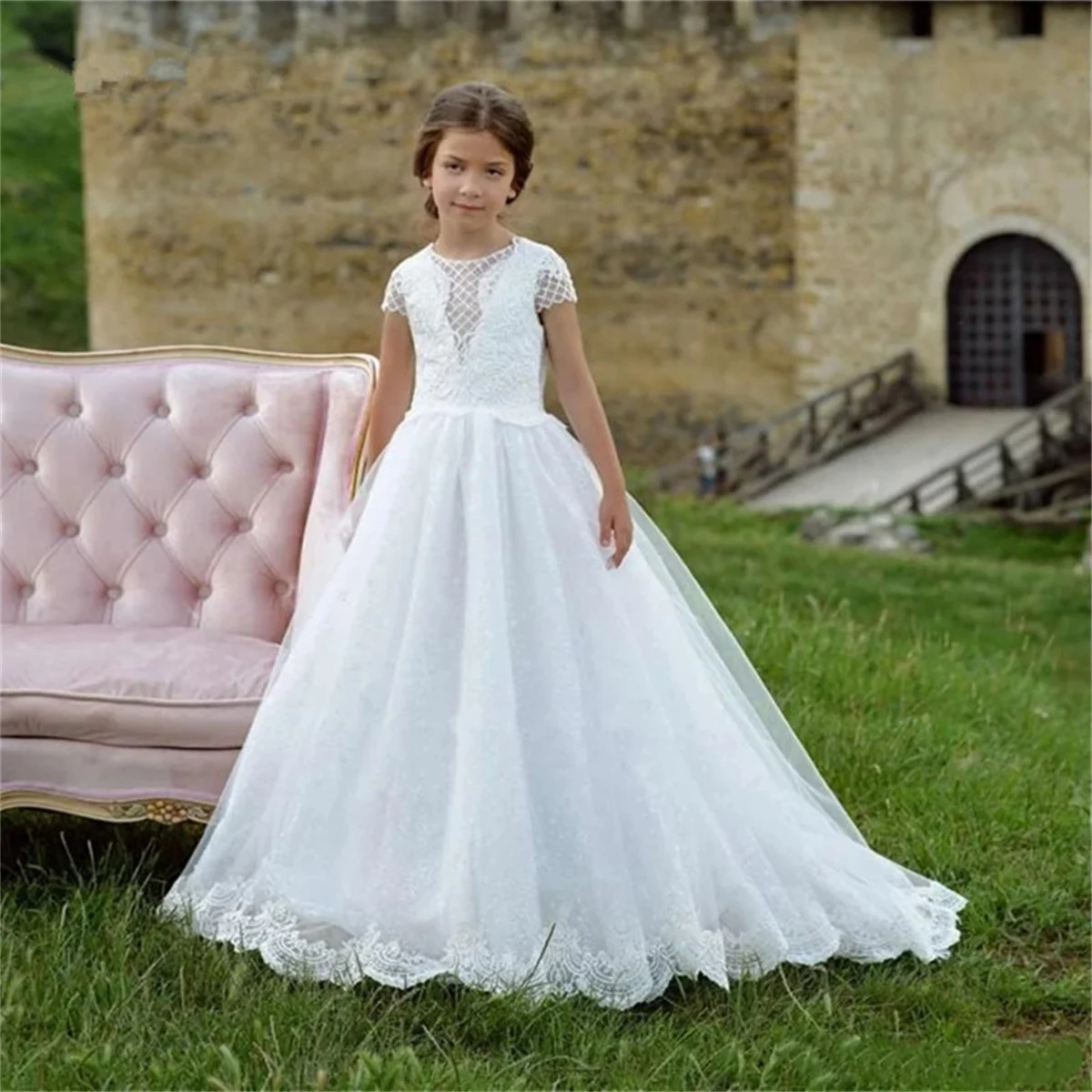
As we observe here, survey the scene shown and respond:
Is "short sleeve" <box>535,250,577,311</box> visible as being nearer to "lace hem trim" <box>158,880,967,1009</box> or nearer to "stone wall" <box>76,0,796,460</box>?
"lace hem trim" <box>158,880,967,1009</box>

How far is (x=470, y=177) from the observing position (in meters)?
3.24

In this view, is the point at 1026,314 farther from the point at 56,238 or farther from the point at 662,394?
the point at 56,238

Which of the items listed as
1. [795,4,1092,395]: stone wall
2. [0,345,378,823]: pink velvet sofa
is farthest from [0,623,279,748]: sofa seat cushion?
[795,4,1092,395]: stone wall

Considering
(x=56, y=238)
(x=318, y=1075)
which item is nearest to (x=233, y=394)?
(x=318, y=1075)

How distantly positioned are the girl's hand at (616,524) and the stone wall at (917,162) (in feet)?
41.2

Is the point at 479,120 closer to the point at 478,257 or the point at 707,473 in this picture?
the point at 478,257

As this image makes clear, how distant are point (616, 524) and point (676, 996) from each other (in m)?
0.75

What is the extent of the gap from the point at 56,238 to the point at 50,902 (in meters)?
19.8

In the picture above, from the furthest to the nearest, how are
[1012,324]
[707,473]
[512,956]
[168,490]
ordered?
[1012,324]
[707,473]
[168,490]
[512,956]

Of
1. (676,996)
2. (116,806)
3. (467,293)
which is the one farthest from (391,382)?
(676,996)

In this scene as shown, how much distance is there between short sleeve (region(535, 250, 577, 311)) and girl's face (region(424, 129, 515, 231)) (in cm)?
12

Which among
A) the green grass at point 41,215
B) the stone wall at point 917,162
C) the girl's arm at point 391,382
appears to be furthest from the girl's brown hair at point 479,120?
the green grass at point 41,215

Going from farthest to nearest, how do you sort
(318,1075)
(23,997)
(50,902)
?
(50,902)
(23,997)
(318,1075)

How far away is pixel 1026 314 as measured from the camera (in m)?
15.5
